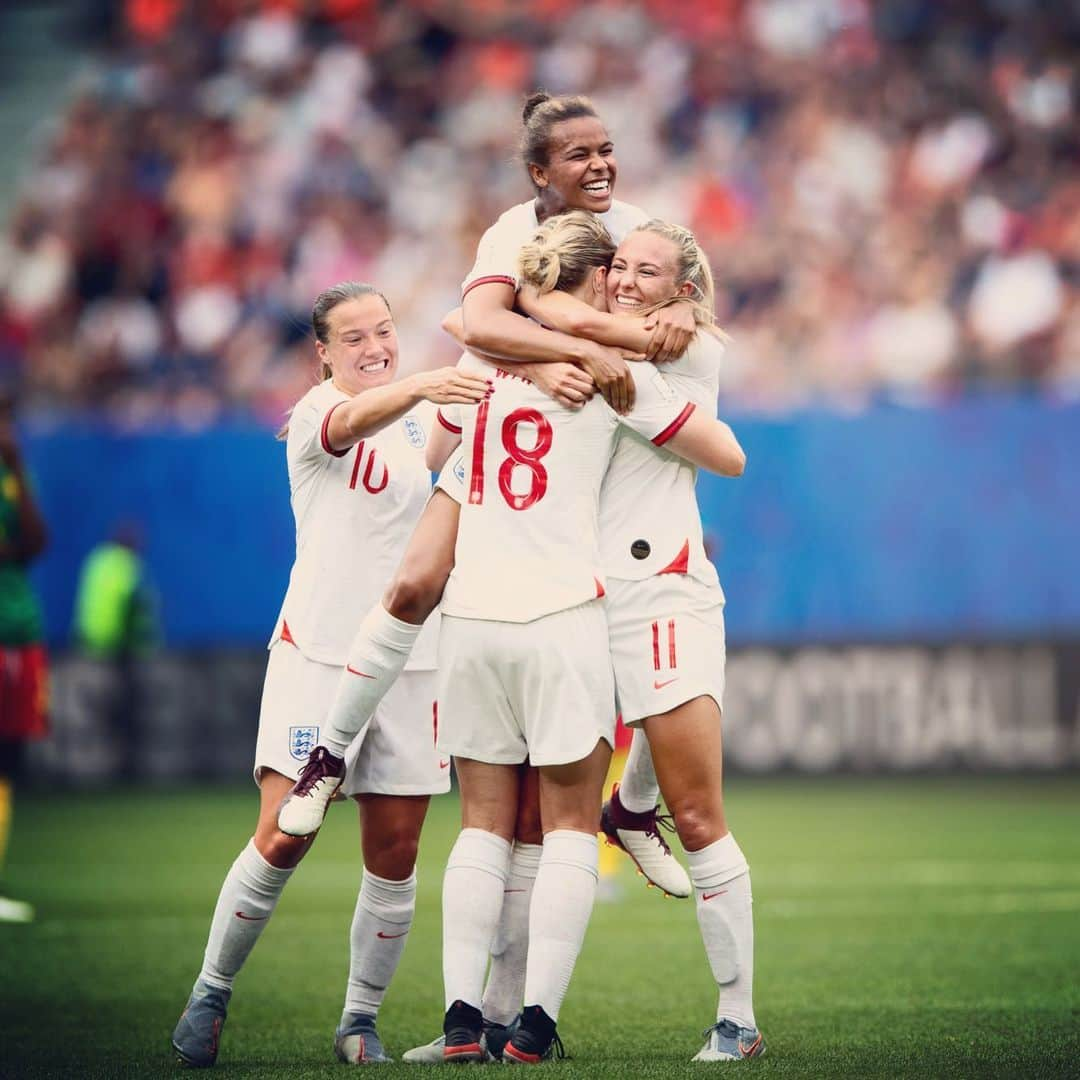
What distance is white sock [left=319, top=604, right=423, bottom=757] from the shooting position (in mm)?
5480

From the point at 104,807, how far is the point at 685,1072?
10.1 m

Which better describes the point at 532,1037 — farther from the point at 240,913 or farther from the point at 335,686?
the point at 335,686

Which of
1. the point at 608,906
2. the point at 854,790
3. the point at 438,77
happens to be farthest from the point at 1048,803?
the point at 438,77

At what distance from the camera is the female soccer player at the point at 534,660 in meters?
5.19

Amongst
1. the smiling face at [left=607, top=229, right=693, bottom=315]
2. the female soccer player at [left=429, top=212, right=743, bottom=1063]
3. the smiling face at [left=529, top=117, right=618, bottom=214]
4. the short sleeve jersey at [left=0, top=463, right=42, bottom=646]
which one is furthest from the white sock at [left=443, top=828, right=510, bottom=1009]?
the short sleeve jersey at [left=0, top=463, right=42, bottom=646]

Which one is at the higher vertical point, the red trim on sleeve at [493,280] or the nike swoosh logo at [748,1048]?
the red trim on sleeve at [493,280]

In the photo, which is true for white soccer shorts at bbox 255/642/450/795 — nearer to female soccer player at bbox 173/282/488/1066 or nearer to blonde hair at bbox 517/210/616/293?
female soccer player at bbox 173/282/488/1066

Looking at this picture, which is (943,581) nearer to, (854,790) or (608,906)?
(854,790)

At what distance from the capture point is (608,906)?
9812mm

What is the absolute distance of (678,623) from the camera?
532 centimetres

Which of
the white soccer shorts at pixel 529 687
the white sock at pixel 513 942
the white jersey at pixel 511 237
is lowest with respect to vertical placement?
the white sock at pixel 513 942

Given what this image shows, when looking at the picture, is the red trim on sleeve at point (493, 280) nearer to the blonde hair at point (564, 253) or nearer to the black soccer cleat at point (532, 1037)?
the blonde hair at point (564, 253)

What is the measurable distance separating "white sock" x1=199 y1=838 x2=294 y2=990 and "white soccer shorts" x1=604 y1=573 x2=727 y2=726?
44.8 inches

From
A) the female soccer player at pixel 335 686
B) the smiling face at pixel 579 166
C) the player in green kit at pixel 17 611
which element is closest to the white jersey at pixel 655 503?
the smiling face at pixel 579 166
